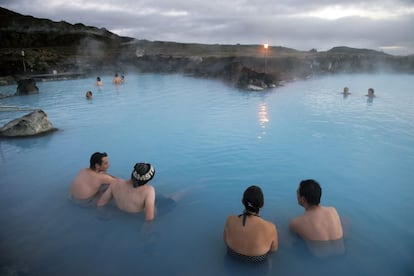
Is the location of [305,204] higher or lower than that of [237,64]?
lower

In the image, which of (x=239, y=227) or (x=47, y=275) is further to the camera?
(x=47, y=275)

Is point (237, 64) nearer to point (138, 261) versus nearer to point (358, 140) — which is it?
point (358, 140)

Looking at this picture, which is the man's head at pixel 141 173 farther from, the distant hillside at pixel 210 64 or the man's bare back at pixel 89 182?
the distant hillside at pixel 210 64

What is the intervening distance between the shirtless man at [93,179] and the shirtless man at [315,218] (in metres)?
2.53

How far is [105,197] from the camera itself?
4.11 meters

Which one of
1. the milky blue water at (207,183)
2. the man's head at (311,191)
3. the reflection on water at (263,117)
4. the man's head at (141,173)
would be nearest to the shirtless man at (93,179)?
the milky blue water at (207,183)

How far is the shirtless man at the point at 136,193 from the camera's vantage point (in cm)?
355

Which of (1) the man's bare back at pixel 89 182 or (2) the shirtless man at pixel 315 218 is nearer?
(2) the shirtless man at pixel 315 218

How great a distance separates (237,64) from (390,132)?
13.7 metres

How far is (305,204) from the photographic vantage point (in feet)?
10.5

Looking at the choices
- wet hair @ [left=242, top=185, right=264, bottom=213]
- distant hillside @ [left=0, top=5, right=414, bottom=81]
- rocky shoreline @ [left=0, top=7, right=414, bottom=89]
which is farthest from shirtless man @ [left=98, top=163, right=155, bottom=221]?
distant hillside @ [left=0, top=5, right=414, bottom=81]

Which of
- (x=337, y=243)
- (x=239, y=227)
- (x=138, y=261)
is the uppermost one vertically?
(x=239, y=227)

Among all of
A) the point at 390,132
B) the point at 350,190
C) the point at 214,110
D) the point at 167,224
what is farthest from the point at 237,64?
the point at 167,224

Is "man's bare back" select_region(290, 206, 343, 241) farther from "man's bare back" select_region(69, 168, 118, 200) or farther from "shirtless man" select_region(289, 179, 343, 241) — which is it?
"man's bare back" select_region(69, 168, 118, 200)
